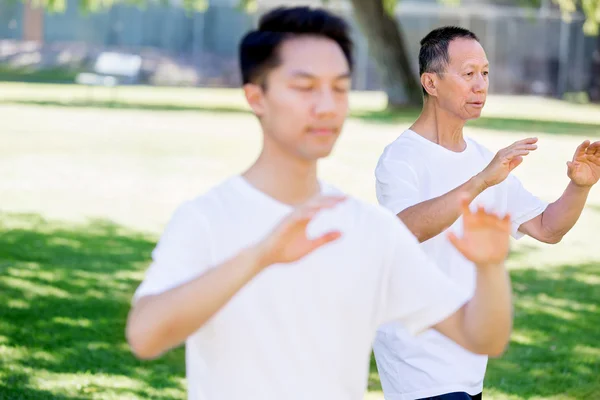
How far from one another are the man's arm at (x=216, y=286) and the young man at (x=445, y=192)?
5.04ft

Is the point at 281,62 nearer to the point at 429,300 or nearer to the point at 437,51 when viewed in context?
the point at 429,300

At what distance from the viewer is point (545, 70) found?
142 ft

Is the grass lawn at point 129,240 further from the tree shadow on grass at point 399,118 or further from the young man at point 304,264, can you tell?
the young man at point 304,264

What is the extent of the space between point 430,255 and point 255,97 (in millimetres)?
1659

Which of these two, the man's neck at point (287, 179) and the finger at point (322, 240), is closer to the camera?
the finger at point (322, 240)

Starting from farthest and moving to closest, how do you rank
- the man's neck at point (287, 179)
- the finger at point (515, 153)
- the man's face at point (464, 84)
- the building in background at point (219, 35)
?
the building in background at point (219, 35), the man's face at point (464, 84), the finger at point (515, 153), the man's neck at point (287, 179)

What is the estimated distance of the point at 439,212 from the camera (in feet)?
11.9

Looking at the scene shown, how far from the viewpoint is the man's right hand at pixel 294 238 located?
2.12 meters

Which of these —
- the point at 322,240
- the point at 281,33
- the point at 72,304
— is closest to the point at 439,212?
the point at 281,33

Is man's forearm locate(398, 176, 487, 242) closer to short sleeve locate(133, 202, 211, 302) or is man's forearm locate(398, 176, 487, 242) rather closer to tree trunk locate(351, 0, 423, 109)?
short sleeve locate(133, 202, 211, 302)

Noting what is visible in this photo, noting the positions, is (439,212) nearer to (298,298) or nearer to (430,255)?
(430,255)

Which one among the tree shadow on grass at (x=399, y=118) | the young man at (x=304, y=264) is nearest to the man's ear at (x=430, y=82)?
the young man at (x=304, y=264)

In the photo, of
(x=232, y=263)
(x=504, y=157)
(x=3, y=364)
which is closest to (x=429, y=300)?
(x=232, y=263)

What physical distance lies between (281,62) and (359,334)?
1.92 ft
